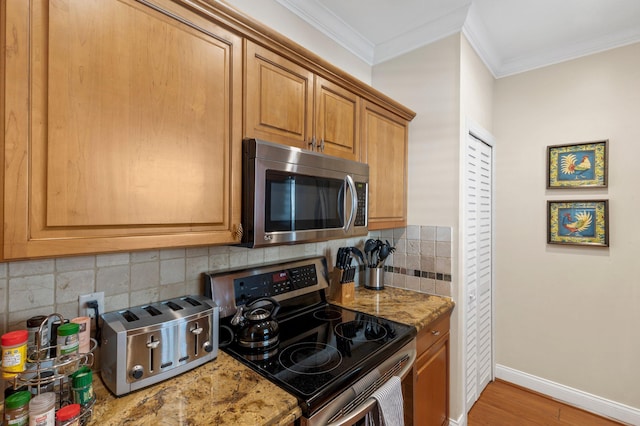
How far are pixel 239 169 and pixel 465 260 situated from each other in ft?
5.31

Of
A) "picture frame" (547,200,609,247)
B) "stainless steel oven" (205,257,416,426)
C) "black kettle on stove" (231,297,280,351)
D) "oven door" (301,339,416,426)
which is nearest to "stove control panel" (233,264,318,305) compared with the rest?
"stainless steel oven" (205,257,416,426)

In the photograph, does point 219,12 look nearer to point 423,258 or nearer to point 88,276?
point 88,276

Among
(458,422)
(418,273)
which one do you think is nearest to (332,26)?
(418,273)

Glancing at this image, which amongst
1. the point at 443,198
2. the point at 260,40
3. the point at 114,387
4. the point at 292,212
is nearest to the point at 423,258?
the point at 443,198

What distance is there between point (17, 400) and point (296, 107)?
130cm

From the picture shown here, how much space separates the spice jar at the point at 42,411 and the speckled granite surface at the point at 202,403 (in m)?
0.12

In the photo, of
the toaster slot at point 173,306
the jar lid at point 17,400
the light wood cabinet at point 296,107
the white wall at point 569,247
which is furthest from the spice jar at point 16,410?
the white wall at point 569,247

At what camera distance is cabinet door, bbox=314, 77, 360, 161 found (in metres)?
1.54

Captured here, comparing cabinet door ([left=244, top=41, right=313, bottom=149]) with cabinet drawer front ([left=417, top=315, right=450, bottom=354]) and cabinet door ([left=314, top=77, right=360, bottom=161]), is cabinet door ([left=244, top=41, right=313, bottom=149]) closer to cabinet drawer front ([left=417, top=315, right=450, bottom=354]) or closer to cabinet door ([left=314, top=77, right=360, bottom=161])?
cabinet door ([left=314, top=77, right=360, bottom=161])

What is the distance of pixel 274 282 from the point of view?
63.6 inches

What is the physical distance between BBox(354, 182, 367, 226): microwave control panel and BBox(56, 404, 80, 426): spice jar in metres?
1.29

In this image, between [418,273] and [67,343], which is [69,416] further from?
[418,273]

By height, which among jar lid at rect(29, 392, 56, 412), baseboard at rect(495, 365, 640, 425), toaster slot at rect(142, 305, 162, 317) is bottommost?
baseboard at rect(495, 365, 640, 425)

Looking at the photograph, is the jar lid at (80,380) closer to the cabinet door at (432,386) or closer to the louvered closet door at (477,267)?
the cabinet door at (432,386)
